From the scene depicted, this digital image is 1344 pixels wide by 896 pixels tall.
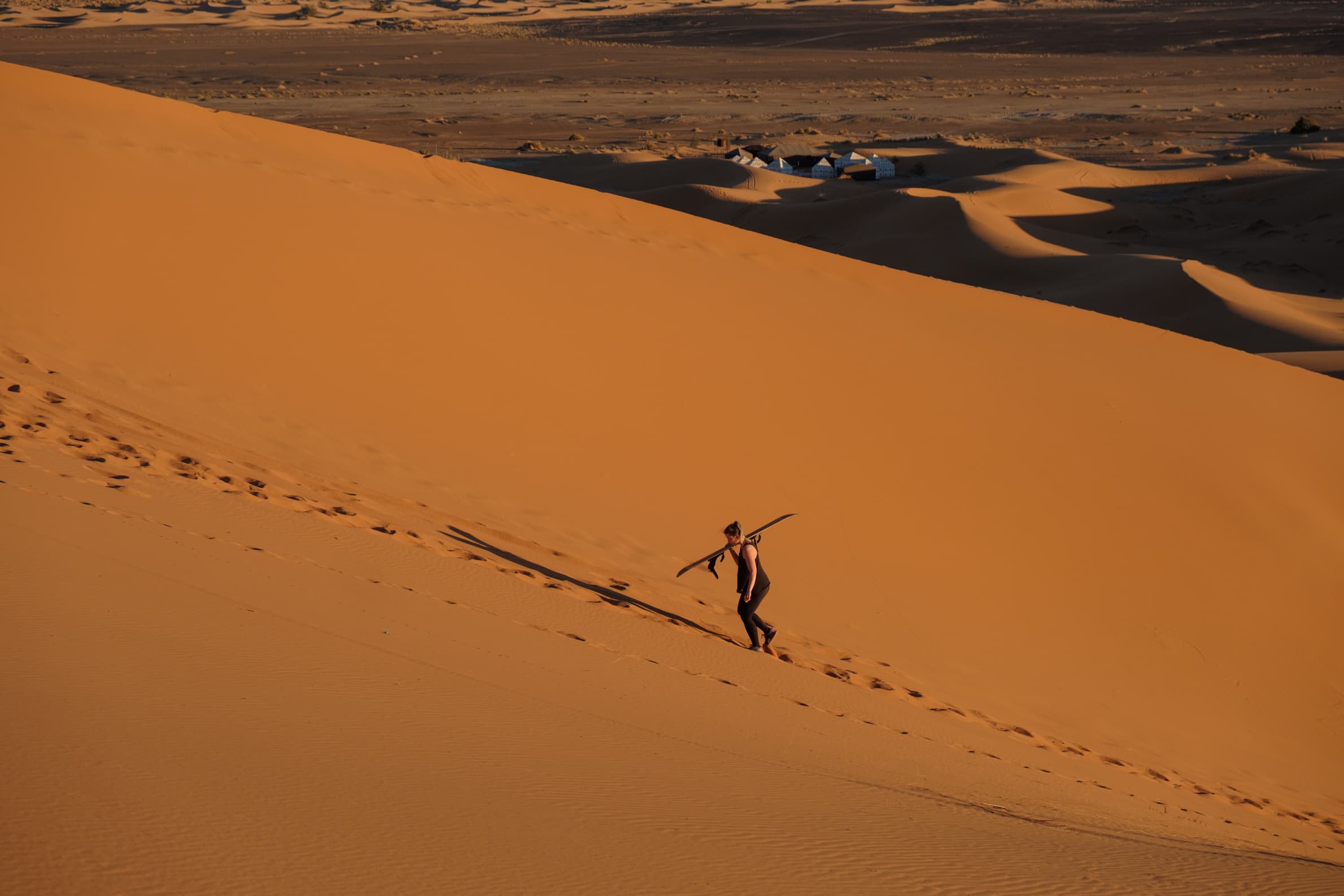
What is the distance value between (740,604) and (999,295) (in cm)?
933

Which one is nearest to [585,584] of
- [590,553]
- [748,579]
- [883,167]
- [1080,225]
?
[590,553]

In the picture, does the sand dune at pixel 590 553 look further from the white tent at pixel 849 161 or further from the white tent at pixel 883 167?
the white tent at pixel 883 167

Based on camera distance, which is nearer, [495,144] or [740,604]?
[740,604]

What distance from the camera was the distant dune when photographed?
21.3 m

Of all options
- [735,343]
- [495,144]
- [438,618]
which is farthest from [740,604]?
[495,144]

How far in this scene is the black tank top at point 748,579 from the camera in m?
7.12

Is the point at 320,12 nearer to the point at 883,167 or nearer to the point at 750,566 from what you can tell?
the point at 883,167

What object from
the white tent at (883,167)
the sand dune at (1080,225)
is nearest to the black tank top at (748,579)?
the sand dune at (1080,225)

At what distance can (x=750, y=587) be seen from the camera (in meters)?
7.13

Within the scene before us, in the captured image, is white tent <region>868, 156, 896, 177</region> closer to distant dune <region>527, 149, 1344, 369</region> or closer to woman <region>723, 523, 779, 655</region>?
distant dune <region>527, 149, 1344, 369</region>

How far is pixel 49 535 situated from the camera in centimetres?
570

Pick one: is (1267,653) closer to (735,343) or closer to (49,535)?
(735,343)

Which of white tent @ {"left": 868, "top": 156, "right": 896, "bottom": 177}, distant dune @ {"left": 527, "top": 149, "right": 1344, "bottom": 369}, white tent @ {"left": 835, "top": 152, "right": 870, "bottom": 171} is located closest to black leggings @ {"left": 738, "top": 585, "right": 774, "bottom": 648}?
distant dune @ {"left": 527, "top": 149, "right": 1344, "bottom": 369}

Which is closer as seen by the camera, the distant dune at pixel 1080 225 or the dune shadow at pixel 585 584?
the dune shadow at pixel 585 584
